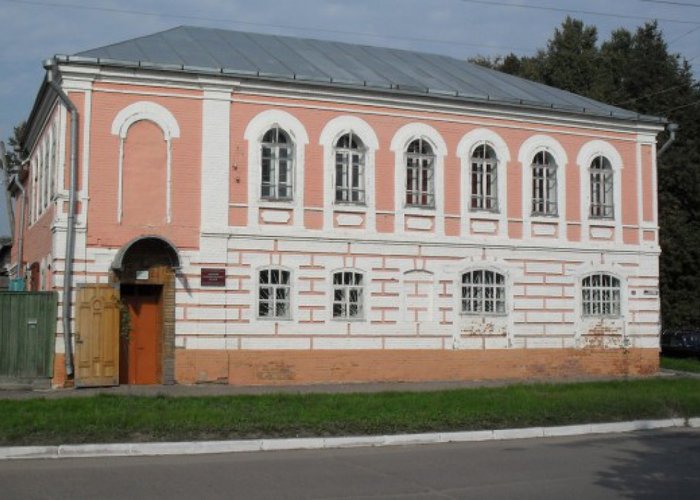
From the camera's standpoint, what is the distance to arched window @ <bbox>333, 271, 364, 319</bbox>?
20.9 m

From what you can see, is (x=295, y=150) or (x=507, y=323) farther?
(x=507, y=323)

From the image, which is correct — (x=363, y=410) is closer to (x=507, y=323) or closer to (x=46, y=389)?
(x=46, y=389)

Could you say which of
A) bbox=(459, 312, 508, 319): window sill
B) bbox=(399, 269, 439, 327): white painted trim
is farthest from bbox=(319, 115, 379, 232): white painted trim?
bbox=(459, 312, 508, 319): window sill

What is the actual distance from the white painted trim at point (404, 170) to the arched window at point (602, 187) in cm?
465

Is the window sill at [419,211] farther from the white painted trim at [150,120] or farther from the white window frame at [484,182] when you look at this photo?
the white painted trim at [150,120]

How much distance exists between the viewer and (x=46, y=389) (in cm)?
1816

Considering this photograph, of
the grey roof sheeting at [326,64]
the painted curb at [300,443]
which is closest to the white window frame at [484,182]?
the grey roof sheeting at [326,64]

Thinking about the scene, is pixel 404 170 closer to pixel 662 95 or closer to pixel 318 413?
pixel 318 413

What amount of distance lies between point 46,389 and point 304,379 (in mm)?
5639

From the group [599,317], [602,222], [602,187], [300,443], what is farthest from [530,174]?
[300,443]

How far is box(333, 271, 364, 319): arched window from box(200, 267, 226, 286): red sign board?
276 centimetres

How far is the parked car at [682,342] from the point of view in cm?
3528

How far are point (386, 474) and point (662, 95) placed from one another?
A: 33295 mm

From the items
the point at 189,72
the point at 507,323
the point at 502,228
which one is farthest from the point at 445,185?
the point at 189,72
